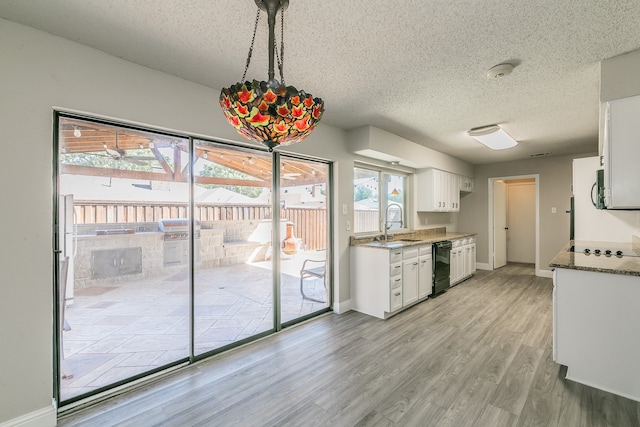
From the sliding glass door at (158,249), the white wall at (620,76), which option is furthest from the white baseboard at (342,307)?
the white wall at (620,76)

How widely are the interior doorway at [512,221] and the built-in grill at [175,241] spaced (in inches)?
249

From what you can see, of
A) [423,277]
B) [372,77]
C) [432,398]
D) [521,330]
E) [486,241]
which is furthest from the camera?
[486,241]

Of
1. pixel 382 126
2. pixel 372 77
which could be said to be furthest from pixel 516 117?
pixel 372 77

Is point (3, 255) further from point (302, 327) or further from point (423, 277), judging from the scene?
point (423, 277)

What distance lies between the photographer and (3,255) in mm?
1622

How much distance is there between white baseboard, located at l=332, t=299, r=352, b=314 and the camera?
3.67 meters

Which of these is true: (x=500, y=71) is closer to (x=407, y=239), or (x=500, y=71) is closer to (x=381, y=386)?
(x=381, y=386)

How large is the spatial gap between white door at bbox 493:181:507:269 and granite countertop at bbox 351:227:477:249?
137cm

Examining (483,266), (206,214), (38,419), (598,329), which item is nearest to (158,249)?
(206,214)

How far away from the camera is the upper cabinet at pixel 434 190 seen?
5070mm

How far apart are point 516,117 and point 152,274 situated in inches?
168

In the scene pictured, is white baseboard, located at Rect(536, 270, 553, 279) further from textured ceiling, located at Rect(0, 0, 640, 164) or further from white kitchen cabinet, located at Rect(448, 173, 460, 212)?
textured ceiling, located at Rect(0, 0, 640, 164)

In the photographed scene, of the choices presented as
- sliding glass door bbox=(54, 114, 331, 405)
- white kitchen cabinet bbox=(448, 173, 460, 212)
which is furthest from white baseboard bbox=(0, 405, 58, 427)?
white kitchen cabinet bbox=(448, 173, 460, 212)

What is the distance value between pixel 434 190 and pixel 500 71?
10.1 ft
